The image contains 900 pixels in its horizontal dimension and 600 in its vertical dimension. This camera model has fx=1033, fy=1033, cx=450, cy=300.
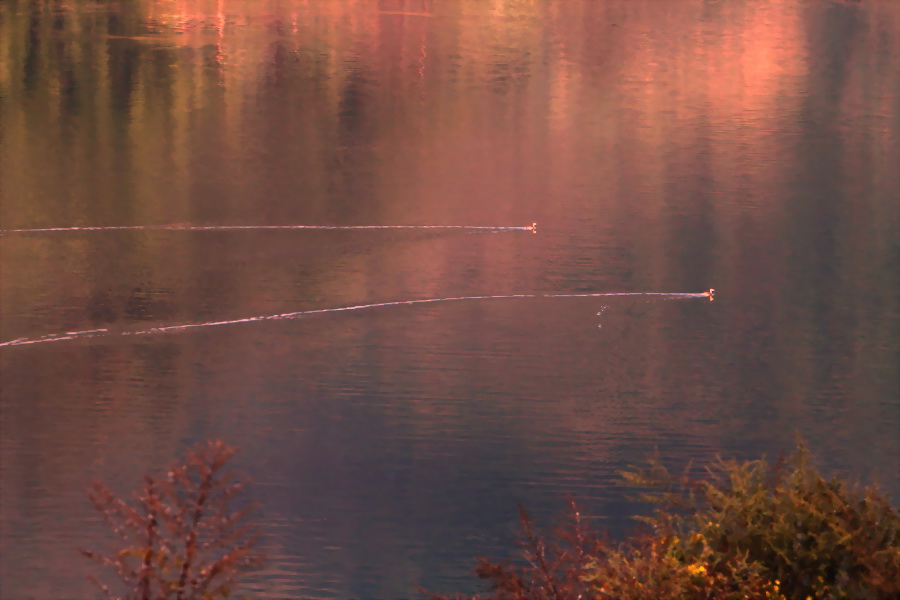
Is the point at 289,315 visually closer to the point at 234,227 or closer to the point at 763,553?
the point at 234,227

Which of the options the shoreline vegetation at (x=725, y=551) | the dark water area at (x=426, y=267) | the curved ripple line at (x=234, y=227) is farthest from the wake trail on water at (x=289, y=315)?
the shoreline vegetation at (x=725, y=551)

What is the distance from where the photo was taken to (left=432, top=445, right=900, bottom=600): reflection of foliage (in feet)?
5.84

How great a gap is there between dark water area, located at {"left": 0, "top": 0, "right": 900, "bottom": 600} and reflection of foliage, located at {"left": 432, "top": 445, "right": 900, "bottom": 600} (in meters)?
1.25

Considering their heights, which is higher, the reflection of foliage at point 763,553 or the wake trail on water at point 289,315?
the wake trail on water at point 289,315

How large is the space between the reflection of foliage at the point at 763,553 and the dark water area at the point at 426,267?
1253 millimetres

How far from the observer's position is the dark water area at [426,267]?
335cm

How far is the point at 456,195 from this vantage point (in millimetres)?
4492

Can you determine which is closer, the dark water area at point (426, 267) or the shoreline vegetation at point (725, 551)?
the shoreline vegetation at point (725, 551)

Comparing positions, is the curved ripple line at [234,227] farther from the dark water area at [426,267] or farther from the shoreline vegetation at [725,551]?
the shoreline vegetation at [725,551]

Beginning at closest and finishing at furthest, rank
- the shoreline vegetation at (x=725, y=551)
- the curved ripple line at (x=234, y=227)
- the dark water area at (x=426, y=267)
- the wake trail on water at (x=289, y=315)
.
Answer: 1. the shoreline vegetation at (x=725, y=551)
2. the dark water area at (x=426, y=267)
3. the wake trail on water at (x=289, y=315)
4. the curved ripple line at (x=234, y=227)

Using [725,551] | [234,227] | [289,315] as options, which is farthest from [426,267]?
[725,551]

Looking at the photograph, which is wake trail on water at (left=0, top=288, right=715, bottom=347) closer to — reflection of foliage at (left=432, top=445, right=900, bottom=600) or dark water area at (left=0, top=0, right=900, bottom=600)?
dark water area at (left=0, top=0, right=900, bottom=600)

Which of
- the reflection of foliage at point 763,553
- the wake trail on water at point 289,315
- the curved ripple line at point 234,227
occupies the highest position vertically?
the curved ripple line at point 234,227

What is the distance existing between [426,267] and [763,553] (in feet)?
7.78
